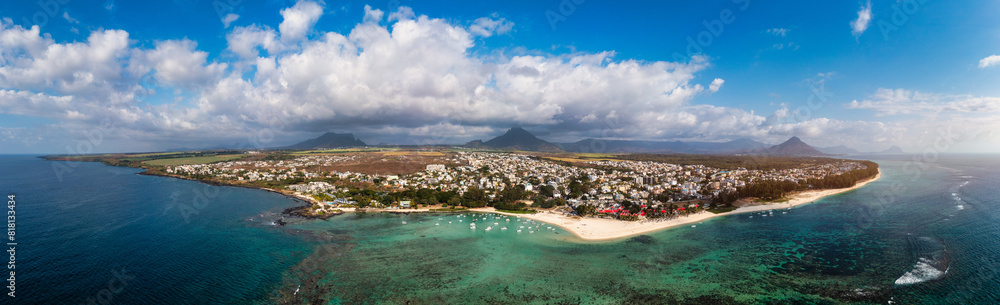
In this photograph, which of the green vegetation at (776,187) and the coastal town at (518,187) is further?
the green vegetation at (776,187)

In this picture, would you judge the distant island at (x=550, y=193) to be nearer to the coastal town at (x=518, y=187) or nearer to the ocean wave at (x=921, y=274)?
the coastal town at (x=518, y=187)

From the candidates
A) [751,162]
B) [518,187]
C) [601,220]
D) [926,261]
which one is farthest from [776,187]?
[751,162]

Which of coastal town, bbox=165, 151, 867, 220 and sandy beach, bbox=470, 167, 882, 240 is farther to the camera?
coastal town, bbox=165, 151, 867, 220

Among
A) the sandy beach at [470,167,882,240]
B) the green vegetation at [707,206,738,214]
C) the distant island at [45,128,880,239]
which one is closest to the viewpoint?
the sandy beach at [470,167,882,240]

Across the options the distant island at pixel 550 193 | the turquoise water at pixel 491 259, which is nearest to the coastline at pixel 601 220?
the distant island at pixel 550 193

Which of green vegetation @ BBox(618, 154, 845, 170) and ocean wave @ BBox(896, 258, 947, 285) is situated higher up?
green vegetation @ BBox(618, 154, 845, 170)

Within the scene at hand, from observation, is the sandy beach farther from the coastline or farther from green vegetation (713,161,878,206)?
green vegetation (713,161,878,206)

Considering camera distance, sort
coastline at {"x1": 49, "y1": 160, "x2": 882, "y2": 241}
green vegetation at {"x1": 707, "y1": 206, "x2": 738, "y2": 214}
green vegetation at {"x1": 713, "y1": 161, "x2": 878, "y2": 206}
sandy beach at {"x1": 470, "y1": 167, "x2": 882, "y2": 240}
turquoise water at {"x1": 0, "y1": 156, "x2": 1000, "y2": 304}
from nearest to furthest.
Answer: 1. turquoise water at {"x1": 0, "y1": 156, "x2": 1000, "y2": 304}
2. sandy beach at {"x1": 470, "y1": 167, "x2": 882, "y2": 240}
3. coastline at {"x1": 49, "y1": 160, "x2": 882, "y2": 241}
4. green vegetation at {"x1": 707, "y1": 206, "x2": 738, "y2": 214}
5. green vegetation at {"x1": 713, "y1": 161, "x2": 878, "y2": 206}

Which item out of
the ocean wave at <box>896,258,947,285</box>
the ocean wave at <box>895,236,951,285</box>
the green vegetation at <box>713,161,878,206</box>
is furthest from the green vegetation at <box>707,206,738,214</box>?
the ocean wave at <box>896,258,947,285</box>

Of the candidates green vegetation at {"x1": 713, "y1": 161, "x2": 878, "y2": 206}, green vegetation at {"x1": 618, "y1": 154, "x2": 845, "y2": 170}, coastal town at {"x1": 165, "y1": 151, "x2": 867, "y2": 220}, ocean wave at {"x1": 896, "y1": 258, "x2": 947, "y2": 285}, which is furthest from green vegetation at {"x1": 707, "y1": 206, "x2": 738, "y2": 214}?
green vegetation at {"x1": 618, "y1": 154, "x2": 845, "y2": 170}

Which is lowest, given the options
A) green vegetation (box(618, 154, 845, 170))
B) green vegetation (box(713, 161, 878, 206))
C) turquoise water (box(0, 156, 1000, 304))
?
turquoise water (box(0, 156, 1000, 304))
